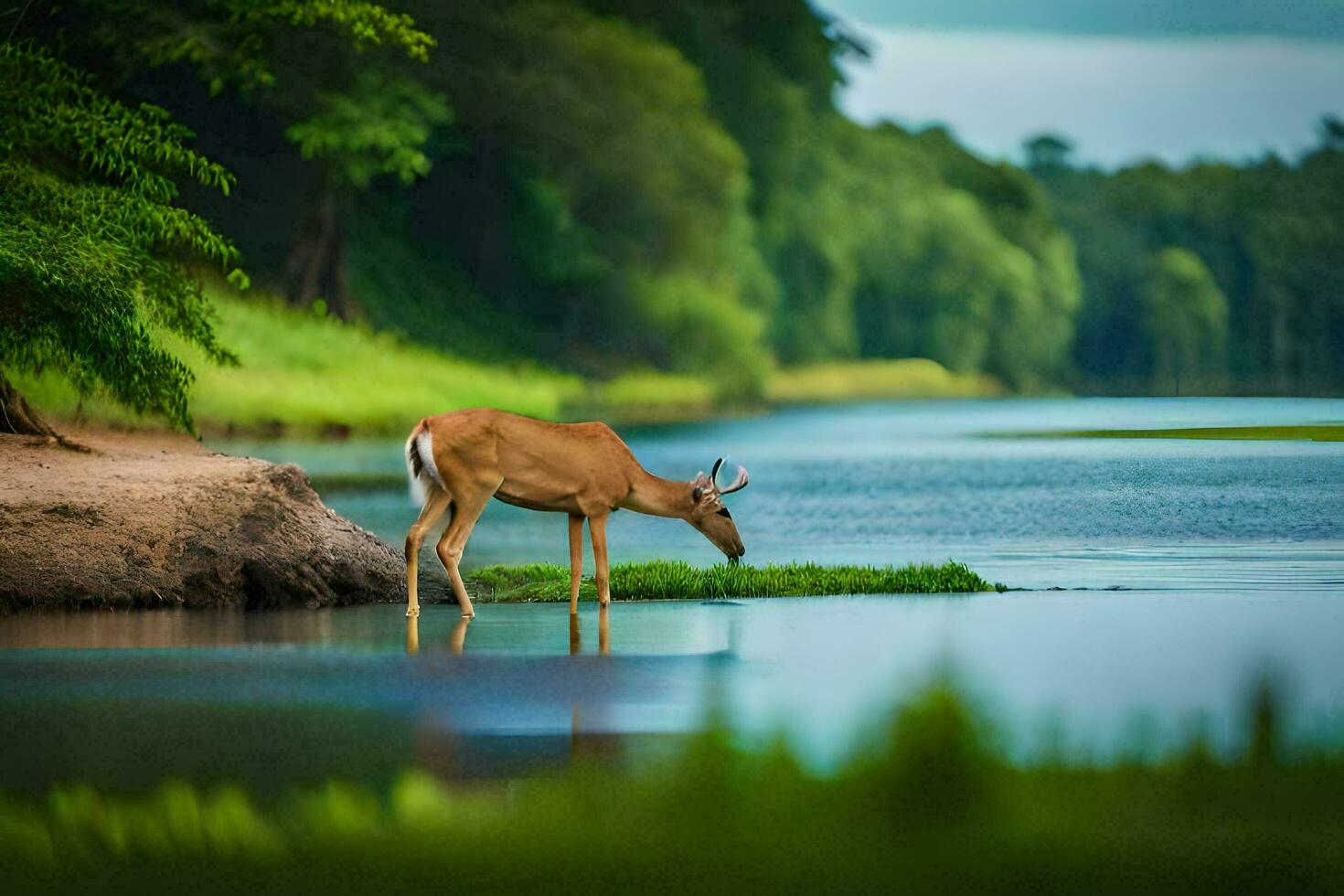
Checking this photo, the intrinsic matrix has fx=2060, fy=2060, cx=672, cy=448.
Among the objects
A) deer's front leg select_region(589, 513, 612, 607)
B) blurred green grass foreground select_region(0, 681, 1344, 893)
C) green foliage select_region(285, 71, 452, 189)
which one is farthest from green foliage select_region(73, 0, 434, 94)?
blurred green grass foreground select_region(0, 681, 1344, 893)

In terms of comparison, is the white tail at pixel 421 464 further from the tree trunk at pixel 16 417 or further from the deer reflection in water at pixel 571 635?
the tree trunk at pixel 16 417

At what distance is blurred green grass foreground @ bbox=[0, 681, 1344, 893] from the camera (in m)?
5.24

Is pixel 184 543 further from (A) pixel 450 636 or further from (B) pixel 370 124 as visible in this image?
(B) pixel 370 124

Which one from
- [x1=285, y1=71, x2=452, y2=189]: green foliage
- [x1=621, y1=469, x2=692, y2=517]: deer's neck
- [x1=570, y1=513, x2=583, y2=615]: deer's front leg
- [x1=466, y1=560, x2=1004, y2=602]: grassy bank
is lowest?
[x1=466, y1=560, x2=1004, y2=602]: grassy bank

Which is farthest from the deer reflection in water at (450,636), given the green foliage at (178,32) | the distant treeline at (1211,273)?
the distant treeline at (1211,273)

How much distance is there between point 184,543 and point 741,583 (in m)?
3.15

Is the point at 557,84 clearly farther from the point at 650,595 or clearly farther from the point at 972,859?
the point at 972,859

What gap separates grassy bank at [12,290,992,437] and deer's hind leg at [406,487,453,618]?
10.6 metres

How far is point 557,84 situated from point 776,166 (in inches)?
483

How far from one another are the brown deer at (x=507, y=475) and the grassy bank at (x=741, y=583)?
102cm

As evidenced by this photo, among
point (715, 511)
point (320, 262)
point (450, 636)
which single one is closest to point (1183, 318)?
point (320, 262)

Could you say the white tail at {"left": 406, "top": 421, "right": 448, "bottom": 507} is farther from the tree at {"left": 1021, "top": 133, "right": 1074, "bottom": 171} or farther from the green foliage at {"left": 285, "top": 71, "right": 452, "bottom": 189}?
the tree at {"left": 1021, "top": 133, "right": 1074, "bottom": 171}

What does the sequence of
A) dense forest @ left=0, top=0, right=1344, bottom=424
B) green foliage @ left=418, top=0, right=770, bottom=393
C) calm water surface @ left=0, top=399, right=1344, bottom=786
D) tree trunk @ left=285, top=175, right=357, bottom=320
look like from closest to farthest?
calm water surface @ left=0, top=399, right=1344, bottom=786, dense forest @ left=0, top=0, right=1344, bottom=424, tree trunk @ left=285, top=175, right=357, bottom=320, green foliage @ left=418, top=0, right=770, bottom=393

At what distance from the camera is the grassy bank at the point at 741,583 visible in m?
11.9
